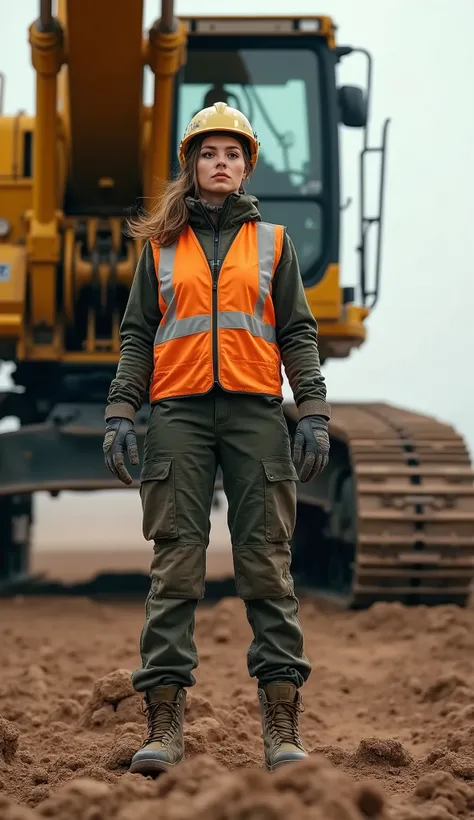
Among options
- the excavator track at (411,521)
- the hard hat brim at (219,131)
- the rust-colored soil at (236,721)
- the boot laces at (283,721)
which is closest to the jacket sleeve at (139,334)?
the hard hat brim at (219,131)

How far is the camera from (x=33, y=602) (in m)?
9.38

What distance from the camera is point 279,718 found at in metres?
3.88

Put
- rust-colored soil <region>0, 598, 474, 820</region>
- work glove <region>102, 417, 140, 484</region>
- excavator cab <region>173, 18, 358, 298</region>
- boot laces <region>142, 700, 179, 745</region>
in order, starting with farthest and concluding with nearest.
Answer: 1. excavator cab <region>173, 18, 358, 298</region>
2. work glove <region>102, 417, 140, 484</region>
3. boot laces <region>142, 700, 179, 745</region>
4. rust-colored soil <region>0, 598, 474, 820</region>

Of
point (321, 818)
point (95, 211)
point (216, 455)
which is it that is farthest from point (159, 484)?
point (95, 211)

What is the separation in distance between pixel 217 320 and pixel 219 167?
48 centimetres

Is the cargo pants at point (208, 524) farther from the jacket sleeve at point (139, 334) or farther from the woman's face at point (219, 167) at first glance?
the woman's face at point (219, 167)

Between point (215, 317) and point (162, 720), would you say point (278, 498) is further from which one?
point (162, 720)

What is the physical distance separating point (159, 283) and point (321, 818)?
6.72 ft

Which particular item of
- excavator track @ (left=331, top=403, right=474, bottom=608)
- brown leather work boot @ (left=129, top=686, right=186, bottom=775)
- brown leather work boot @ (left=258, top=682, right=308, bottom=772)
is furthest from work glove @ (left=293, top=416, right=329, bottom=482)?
excavator track @ (left=331, top=403, right=474, bottom=608)

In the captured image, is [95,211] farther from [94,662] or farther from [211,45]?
[94,662]

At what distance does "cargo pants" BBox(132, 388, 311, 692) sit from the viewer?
12.6ft

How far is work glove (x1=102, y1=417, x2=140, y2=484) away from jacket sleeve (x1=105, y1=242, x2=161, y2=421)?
0.27 ft

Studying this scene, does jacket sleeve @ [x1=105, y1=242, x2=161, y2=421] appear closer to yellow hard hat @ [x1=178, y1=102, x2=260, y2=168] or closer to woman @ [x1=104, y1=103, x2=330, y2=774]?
woman @ [x1=104, y1=103, x2=330, y2=774]

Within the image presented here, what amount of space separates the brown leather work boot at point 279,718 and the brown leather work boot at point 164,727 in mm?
239
